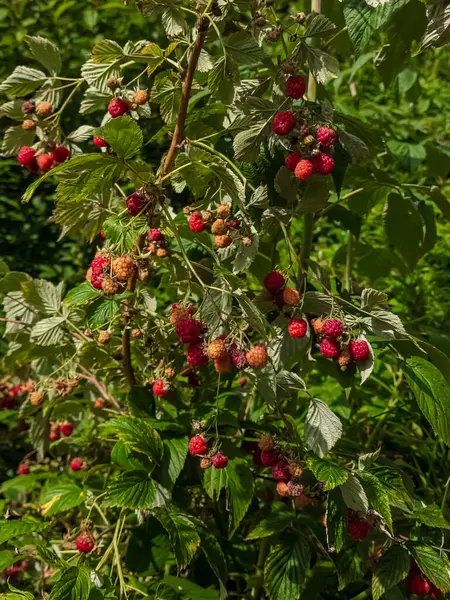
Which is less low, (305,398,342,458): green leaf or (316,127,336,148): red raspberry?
(316,127,336,148): red raspberry

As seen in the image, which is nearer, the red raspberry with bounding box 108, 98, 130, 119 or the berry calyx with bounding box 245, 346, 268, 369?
the berry calyx with bounding box 245, 346, 268, 369

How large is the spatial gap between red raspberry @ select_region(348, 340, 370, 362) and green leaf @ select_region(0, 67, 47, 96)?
683 millimetres

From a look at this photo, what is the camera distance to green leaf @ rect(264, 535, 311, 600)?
1041mm

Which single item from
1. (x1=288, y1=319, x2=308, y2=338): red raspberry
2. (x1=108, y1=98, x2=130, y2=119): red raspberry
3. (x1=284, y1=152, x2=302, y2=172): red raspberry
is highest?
(x1=108, y1=98, x2=130, y2=119): red raspberry

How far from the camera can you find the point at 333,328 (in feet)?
2.98

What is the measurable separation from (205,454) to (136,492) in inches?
4.7

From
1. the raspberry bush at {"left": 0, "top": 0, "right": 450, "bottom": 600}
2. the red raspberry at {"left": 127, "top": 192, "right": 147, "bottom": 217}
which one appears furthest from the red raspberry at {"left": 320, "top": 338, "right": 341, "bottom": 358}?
the red raspberry at {"left": 127, "top": 192, "right": 147, "bottom": 217}

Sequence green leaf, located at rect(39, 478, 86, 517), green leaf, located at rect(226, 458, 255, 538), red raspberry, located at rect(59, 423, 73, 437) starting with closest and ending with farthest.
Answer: green leaf, located at rect(226, 458, 255, 538) < green leaf, located at rect(39, 478, 86, 517) < red raspberry, located at rect(59, 423, 73, 437)

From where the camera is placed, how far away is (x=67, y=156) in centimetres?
111

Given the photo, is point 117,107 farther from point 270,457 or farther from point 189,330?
point 270,457

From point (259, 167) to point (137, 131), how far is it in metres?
0.26

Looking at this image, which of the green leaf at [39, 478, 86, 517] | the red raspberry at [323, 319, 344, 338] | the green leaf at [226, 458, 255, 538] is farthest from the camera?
the green leaf at [39, 478, 86, 517]

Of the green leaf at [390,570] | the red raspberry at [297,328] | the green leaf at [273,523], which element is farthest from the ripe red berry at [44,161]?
the green leaf at [390,570]

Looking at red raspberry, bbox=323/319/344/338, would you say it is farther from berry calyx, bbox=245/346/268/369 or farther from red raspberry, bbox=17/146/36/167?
red raspberry, bbox=17/146/36/167
